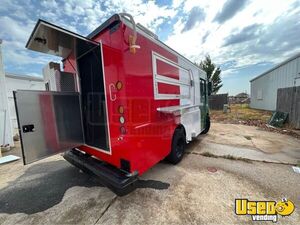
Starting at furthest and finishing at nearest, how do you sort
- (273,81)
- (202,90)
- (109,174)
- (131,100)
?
(273,81) < (202,90) < (109,174) < (131,100)

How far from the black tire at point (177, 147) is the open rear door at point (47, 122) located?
192 cm

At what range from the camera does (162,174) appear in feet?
10.3

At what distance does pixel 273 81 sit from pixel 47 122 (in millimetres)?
18131

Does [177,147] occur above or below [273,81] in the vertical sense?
below

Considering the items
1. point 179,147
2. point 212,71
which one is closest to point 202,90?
point 179,147

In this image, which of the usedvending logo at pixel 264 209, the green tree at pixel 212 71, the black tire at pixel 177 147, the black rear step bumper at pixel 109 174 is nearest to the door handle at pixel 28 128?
the black rear step bumper at pixel 109 174

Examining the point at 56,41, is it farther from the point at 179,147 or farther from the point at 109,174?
the point at 179,147

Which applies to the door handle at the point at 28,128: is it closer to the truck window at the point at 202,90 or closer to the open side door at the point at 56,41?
the open side door at the point at 56,41

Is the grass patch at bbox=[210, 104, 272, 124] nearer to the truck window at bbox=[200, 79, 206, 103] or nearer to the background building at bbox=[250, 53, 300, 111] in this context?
the background building at bbox=[250, 53, 300, 111]

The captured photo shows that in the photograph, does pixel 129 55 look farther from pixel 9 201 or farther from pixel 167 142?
pixel 9 201

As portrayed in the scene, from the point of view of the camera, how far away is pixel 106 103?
2.24 meters

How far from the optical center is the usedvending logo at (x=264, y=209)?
2027 mm

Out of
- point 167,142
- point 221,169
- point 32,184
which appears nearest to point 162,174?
point 167,142

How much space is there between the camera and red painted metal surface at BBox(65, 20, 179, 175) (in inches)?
79.7
